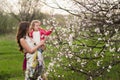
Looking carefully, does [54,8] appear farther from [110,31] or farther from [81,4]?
[110,31]

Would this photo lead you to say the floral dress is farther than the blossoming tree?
No

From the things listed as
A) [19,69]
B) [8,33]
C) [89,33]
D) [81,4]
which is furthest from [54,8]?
[8,33]

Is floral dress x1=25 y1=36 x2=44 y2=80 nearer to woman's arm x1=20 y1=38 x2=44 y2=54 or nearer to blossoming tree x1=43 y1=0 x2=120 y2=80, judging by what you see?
woman's arm x1=20 y1=38 x2=44 y2=54

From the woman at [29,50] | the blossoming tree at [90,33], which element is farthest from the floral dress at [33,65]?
the blossoming tree at [90,33]

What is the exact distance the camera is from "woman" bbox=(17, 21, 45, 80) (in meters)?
8.43

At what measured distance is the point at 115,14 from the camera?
9.80 metres

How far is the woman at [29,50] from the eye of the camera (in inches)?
332

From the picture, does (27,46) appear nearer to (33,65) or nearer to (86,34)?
(33,65)

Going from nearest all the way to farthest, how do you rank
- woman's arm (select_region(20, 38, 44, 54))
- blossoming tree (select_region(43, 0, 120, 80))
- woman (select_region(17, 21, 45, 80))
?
woman's arm (select_region(20, 38, 44, 54)) → woman (select_region(17, 21, 45, 80)) → blossoming tree (select_region(43, 0, 120, 80))

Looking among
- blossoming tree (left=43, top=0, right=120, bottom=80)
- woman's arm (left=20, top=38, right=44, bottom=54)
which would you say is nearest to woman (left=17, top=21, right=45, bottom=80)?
woman's arm (left=20, top=38, right=44, bottom=54)

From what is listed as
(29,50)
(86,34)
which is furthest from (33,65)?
(86,34)

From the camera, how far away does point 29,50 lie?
8.41 meters

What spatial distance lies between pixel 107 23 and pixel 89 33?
43.7 inches

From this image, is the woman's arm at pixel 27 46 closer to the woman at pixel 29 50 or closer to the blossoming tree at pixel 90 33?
the woman at pixel 29 50
